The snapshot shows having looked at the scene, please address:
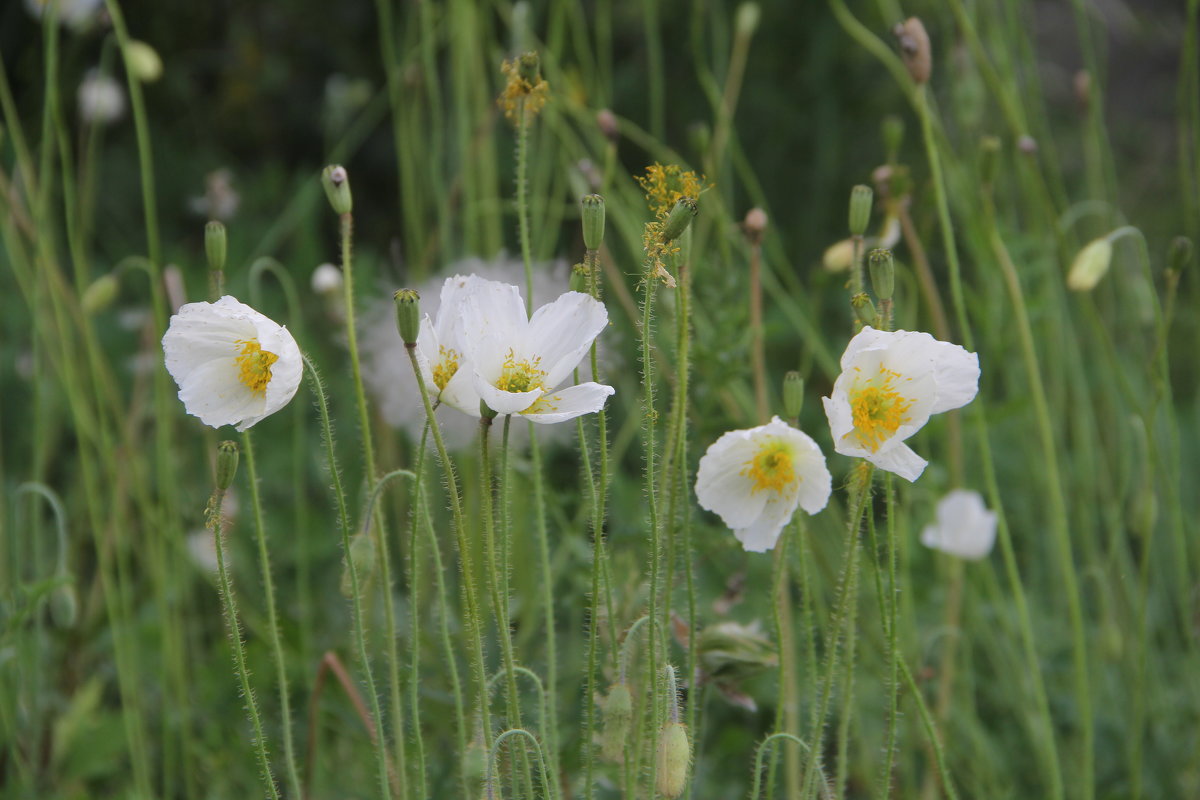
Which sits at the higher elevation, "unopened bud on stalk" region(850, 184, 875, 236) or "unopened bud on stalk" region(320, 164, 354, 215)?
"unopened bud on stalk" region(320, 164, 354, 215)

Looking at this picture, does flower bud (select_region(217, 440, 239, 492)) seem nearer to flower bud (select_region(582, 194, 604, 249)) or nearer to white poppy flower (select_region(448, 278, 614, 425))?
white poppy flower (select_region(448, 278, 614, 425))

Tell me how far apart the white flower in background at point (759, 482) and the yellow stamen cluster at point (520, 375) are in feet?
0.45

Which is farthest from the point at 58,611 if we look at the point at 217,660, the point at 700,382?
the point at 700,382

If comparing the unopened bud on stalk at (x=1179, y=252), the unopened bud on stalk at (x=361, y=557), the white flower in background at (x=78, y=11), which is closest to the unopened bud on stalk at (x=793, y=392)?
the unopened bud on stalk at (x=361, y=557)

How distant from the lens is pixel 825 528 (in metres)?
1.65

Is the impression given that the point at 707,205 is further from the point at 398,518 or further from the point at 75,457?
the point at 75,457

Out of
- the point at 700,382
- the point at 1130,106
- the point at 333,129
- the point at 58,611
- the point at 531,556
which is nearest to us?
the point at 58,611

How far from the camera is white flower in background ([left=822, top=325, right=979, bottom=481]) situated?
82cm

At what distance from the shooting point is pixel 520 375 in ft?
2.84

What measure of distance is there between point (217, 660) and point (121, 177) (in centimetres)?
214

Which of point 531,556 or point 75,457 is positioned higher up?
point 75,457

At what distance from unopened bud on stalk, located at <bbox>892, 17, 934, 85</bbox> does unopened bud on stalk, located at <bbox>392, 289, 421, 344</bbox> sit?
605 millimetres

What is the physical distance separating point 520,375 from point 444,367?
0.19 feet

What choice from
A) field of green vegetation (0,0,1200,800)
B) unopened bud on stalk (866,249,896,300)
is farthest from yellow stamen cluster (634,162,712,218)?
unopened bud on stalk (866,249,896,300)
